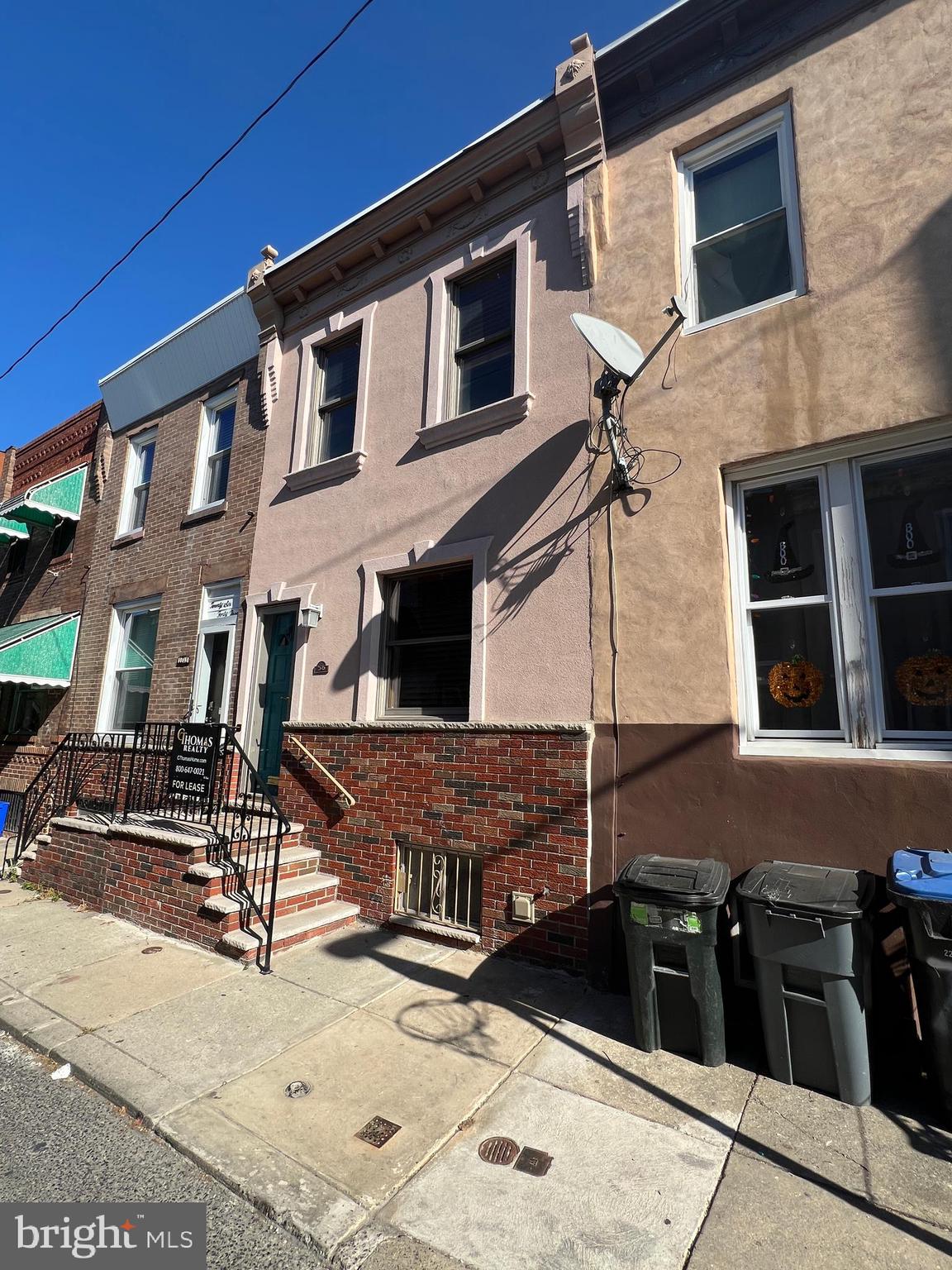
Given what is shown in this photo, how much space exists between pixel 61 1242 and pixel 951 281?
6774 millimetres

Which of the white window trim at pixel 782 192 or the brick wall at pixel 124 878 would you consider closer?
the white window trim at pixel 782 192

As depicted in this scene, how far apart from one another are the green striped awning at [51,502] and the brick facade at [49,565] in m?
0.22

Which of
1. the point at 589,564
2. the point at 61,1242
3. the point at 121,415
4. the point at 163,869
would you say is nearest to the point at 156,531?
the point at 121,415

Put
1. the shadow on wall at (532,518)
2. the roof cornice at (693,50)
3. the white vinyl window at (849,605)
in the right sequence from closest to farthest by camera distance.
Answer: the white vinyl window at (849,605), the roof cornice at (693,50), the shadow on wall at (532,518)

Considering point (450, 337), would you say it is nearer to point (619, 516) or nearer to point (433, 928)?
point (619, 516)

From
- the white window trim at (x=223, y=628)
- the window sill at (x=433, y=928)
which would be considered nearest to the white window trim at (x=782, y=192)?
the window sill at (x=433, y=928)

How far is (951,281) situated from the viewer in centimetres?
419

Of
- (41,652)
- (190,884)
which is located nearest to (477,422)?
(190,884)

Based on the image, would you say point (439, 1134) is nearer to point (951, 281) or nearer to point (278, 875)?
point (278, 875)

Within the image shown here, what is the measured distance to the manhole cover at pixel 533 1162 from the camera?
9.15 feet

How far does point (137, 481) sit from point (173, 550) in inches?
93.5

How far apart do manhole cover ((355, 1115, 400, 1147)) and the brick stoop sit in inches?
93.3

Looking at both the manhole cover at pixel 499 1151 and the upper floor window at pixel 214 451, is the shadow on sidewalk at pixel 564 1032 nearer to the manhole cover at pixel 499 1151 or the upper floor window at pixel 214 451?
the manhole cover at pixel 499 1151

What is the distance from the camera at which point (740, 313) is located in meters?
5.02
